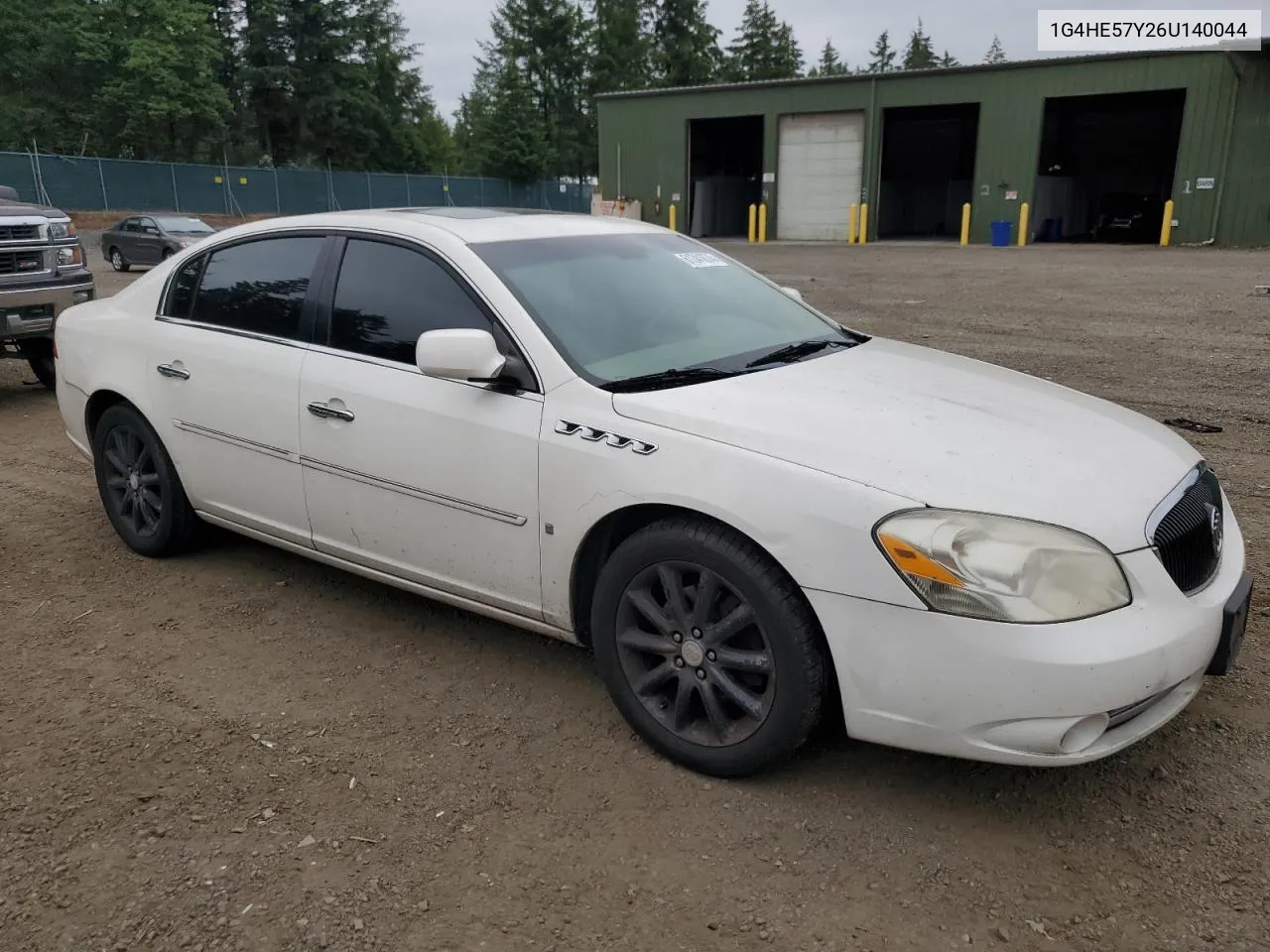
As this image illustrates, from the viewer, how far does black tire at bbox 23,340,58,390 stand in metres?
8.58

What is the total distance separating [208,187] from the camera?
42.4 meters

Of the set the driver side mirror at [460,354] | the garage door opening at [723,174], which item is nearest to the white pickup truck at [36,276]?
the driver side mirror at [460,354]

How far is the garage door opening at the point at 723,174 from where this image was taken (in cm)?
3784

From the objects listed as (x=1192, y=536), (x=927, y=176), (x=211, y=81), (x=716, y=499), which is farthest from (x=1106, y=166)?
(x=211, y=81)

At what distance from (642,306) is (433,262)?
77 centimetres

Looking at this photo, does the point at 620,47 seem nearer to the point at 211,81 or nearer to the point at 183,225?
the point at 211,81

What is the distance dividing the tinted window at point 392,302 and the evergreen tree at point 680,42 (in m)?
68.8

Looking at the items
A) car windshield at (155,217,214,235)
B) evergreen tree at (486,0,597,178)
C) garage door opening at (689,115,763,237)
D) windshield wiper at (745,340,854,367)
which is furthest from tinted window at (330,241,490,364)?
evergreen tree at (486,0,597,178)

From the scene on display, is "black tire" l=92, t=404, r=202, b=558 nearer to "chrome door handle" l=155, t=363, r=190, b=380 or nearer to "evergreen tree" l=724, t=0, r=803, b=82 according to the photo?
"chrome door handle" l=155, t=363, r=190, b=380

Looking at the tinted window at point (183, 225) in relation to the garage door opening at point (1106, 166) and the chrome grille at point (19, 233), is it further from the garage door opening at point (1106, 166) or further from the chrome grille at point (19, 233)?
the garage door opening at point (1106, 166)

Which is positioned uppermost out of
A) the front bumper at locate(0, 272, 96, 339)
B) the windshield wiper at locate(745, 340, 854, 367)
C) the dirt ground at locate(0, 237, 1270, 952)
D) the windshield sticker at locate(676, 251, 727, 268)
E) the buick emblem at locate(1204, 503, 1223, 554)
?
the windshield sticker at locate(676, 251, 727, 268)

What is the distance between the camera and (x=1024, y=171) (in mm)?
30688

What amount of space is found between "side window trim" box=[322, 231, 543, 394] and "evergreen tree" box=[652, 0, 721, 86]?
68.7 meters

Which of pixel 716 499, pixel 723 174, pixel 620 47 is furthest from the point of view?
pixel 620 47
